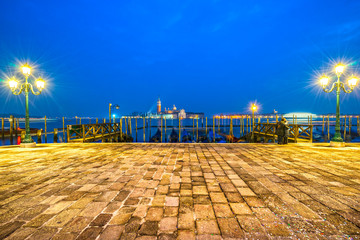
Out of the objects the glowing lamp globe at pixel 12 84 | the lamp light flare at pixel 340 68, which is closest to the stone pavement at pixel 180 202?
the lamp light flare at pixel 340 68

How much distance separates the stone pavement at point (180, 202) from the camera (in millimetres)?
1674

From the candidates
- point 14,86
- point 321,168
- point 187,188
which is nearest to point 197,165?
point 187,188

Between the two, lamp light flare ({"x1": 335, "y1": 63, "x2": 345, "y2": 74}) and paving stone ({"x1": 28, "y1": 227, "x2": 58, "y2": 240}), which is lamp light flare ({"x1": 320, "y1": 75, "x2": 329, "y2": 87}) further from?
paving stone ({"x1": 28, "y1": 227, "x2": 58, "y2": 240})

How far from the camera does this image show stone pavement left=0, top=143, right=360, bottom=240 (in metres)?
1.67

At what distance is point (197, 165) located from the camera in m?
4.10

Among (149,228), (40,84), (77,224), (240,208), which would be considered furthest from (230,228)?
(40,84)

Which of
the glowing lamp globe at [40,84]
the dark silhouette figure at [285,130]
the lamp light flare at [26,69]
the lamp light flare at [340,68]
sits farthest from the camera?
the glowing lamp globe at [40,84]

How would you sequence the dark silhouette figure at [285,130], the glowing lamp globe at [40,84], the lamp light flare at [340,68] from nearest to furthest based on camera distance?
the lamp light flare at [340,68]
the dark silhouette figure at [285,130]
the glowing lamp globe at [40,84]

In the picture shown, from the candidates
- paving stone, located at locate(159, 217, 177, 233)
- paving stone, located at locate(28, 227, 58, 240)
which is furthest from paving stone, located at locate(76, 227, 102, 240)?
paving stone, located at locate(159, 217, 177, 233)

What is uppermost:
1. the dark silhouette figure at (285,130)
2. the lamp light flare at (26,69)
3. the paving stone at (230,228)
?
the lamp light flare at (26,69)

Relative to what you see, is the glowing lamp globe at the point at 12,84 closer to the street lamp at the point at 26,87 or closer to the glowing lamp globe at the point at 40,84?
the street lamp at the point at 26,87

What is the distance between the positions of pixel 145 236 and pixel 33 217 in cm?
151

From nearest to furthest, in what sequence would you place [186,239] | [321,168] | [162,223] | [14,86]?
[186,239] → [162,223] → [321,168] → [14,86]

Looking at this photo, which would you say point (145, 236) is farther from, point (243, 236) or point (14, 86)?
point (14, 86)
